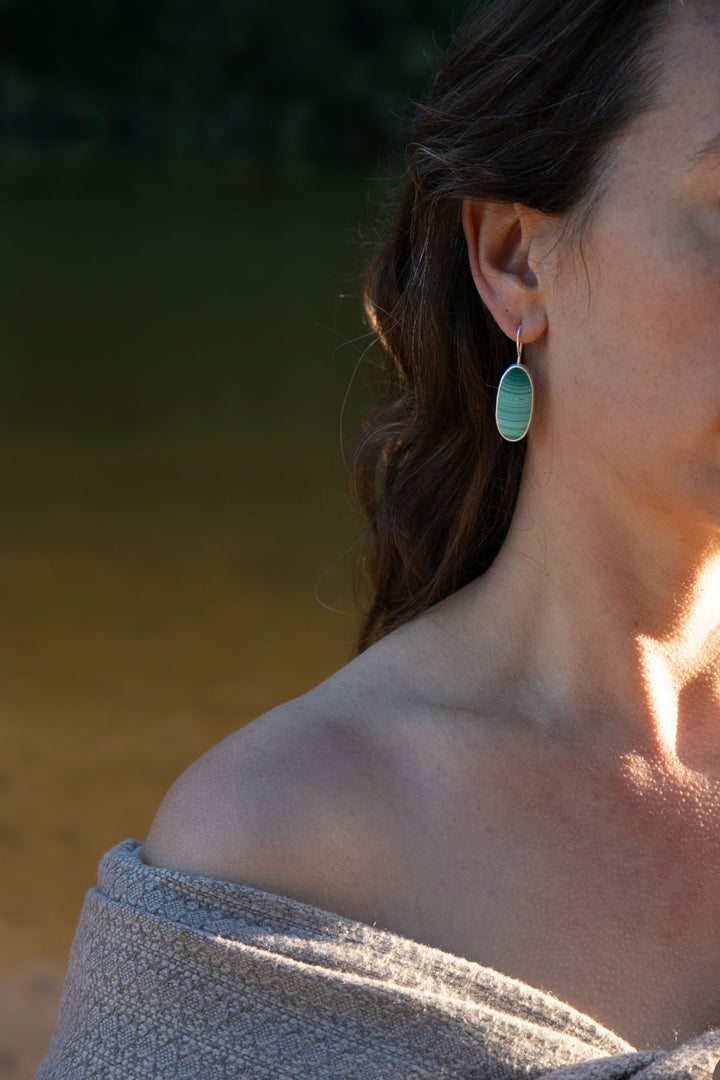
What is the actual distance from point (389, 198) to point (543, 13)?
0.52 m

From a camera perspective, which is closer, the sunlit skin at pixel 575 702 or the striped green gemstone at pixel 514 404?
the sunlit skin at pixel 575 702

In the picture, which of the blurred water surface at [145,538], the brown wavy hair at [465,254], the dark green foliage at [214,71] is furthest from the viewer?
the dark green foliage at [214,71]

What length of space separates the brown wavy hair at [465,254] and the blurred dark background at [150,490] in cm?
9

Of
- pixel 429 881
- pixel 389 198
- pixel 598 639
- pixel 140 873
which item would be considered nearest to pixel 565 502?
pixel 598 639

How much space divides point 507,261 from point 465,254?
0.25 feet

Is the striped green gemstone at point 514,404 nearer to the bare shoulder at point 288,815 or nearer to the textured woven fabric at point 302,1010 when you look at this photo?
the bare shoulder at point 288,815

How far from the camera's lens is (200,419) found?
323 inches

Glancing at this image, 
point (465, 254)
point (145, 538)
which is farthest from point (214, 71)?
point (465, 254)

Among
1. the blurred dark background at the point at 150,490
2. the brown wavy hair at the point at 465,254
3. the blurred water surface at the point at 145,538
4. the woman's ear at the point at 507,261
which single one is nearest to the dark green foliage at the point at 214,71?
the blurred dark background at the point at 150,490

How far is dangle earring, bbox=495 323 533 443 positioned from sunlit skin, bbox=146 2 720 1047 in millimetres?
13

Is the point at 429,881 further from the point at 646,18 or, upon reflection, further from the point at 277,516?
the point at 277,516

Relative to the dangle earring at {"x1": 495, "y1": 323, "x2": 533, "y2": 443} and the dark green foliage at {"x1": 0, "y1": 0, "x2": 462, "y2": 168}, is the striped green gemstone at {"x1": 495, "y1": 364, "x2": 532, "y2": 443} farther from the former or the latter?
the dark green foliage at {"x1": 0, "y1": 0, "x2": 462, "y2": 168}

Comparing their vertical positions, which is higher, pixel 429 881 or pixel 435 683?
pixel 435 683

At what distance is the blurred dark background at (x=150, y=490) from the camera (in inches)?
138
